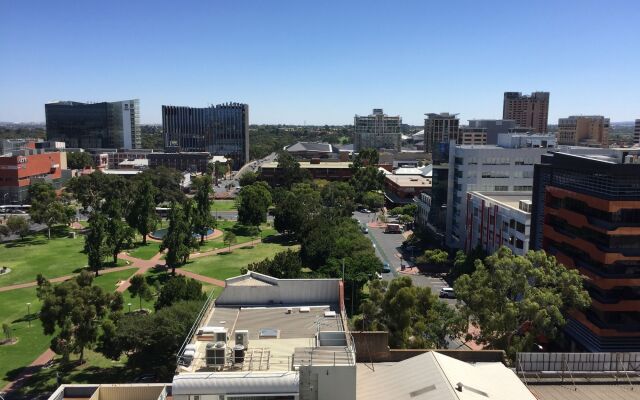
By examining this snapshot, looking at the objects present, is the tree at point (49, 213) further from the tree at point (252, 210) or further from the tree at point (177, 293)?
the tree at point (177, 293)

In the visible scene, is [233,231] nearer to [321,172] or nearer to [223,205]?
[223,205]

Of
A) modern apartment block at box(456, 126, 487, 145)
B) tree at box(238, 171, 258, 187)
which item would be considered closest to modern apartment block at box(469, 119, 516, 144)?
modern apartment block at box(456, 126, 487, 145)

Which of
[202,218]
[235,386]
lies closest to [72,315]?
[235,386]

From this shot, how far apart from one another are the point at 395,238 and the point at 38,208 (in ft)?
200

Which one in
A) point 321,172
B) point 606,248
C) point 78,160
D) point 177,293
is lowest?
point 177,293

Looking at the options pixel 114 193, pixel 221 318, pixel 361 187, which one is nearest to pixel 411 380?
pixel 221 318

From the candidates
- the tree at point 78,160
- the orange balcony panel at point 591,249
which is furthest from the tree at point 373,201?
the tree at point 78,160

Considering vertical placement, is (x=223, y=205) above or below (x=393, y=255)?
below

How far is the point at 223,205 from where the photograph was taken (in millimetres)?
131750

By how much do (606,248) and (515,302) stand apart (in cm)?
870

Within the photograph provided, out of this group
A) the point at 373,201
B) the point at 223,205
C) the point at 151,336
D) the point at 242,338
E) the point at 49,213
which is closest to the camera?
the point at 242,338

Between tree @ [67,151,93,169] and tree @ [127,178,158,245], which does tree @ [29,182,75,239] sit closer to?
tree @ [127,178,158,245]

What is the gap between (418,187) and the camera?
122875 mm

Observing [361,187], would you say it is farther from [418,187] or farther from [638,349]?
[638,349]
